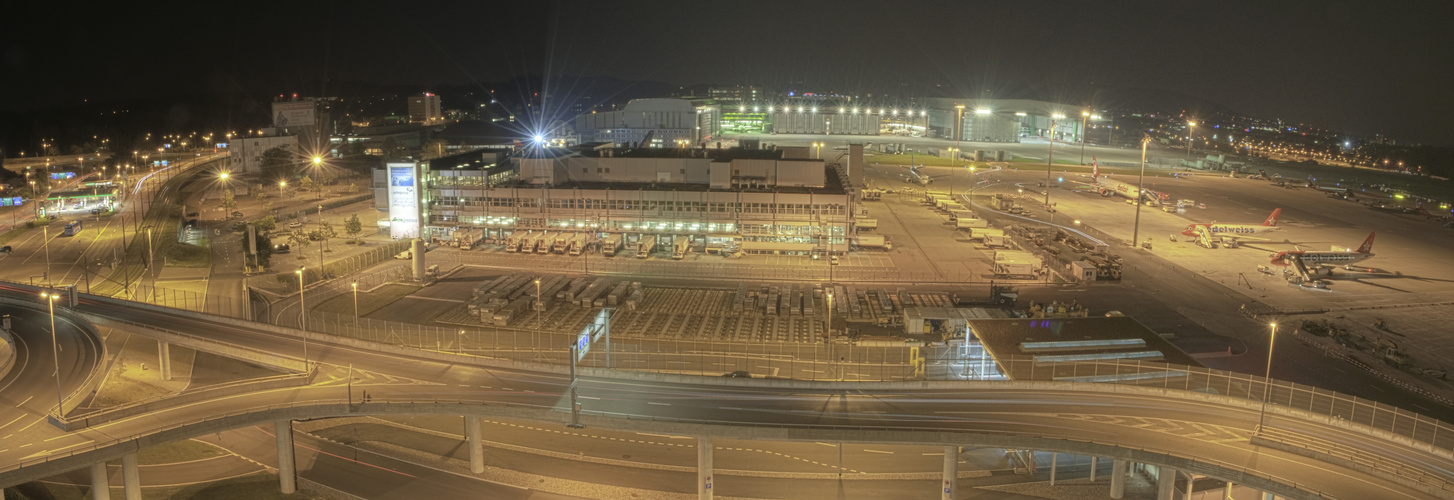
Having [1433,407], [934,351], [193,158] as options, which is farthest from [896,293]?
[193,158]

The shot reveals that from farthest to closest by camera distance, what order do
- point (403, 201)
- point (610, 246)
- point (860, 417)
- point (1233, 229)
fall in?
point (1233, 229) < point (403, 201) < point (610, 246) < point (860, 417)

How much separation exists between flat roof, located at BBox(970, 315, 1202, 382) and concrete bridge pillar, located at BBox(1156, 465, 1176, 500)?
3.46 metres

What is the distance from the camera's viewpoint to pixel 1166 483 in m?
18.1

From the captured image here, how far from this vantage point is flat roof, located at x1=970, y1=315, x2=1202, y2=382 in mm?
21797

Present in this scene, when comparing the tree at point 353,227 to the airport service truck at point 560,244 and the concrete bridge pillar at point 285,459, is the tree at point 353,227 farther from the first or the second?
the concrete bridge pillar at point 285,459

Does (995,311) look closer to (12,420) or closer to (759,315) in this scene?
(759,315)

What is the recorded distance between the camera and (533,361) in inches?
904

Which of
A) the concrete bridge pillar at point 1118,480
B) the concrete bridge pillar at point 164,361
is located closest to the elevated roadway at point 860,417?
the concrete bridge pillar at point 1118,480

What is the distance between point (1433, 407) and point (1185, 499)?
1278 centimetres

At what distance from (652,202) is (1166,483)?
116ft

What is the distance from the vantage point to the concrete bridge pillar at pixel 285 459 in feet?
67.3

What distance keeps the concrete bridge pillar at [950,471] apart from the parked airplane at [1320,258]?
107 ft

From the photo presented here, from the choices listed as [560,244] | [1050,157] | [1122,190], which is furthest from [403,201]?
[1122,190]

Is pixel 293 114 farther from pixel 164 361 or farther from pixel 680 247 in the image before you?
pixel 164 361
